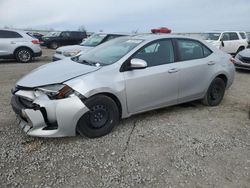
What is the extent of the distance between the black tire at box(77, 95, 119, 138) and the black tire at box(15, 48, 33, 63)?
963 cm

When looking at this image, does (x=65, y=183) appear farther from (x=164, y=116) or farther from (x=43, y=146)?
(x=164, y=116)

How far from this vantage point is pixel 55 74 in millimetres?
3859

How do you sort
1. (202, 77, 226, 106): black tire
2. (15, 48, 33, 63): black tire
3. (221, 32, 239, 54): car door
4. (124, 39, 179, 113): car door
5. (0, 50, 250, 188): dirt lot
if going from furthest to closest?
(221, 32, 239, 54): car door
(15, 48, 33, 63): black tire
(202, 77, 226, 106): black tire
(124, 39, 179, 113): car door
(0, 50, 250, 188): dirt lot

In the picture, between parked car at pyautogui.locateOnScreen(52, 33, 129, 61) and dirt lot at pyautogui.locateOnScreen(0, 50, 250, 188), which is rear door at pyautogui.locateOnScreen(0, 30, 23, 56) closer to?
parked car at pyautogui.locateOnScreen(52, 33, 129, 61)

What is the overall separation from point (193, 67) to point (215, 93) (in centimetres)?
98

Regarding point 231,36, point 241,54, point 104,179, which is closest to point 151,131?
point 104,179

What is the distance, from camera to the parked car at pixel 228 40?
14883 mm

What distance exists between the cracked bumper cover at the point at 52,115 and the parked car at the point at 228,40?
41.3 ft

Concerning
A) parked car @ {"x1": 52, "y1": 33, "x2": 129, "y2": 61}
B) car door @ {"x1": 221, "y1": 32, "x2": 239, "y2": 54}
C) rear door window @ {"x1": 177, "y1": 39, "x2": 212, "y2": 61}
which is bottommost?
car door @ {"x1": 221, "y1": 32, "x2": 239, "y2": 54}

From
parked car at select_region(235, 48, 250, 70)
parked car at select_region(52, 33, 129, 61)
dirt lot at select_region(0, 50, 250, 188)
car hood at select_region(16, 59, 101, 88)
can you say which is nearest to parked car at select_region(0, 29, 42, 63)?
parked car at select_region(52, 33, 129, 61)

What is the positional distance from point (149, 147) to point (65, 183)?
1283 millimetres

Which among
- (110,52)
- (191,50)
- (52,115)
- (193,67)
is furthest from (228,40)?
(52,115)

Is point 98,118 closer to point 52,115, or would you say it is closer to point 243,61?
point 52,115

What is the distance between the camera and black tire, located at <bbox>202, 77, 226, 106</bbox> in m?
5.39
